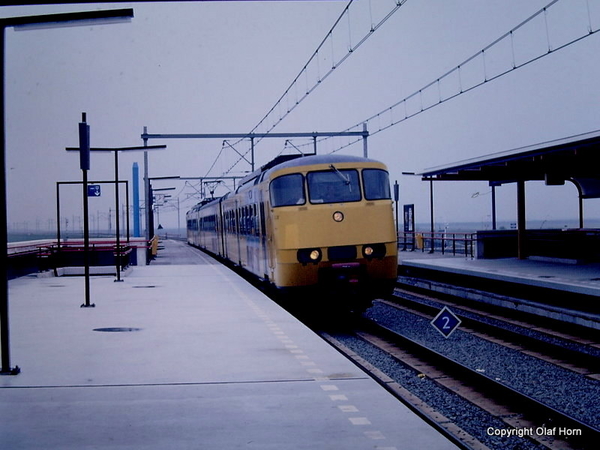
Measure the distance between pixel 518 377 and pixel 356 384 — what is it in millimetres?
3360

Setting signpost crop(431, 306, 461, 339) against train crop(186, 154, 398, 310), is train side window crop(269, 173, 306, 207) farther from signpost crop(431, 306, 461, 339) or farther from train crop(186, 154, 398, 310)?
signpost crop(431, 306, 461, 339)

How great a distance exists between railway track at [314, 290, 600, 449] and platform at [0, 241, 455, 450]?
668mm

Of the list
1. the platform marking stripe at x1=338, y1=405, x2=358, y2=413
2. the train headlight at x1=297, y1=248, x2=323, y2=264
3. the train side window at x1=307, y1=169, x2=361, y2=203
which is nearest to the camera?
the platform marking stripe at x1=338, y1=405, x2=358, y2=413

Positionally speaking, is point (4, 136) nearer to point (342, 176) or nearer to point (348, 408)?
point (348, 408)

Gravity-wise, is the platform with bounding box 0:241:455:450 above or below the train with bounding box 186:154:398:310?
below

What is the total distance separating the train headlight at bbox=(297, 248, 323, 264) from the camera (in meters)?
13.8

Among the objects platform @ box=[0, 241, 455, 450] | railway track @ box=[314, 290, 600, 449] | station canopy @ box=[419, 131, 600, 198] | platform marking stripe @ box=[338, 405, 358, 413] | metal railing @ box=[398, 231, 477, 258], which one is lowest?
railway track @ box=[314, 290, 600, 449]

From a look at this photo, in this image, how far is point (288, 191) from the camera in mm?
14508

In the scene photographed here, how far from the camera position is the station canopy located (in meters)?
17.1

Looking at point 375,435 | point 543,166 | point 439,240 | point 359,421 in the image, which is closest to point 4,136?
point 359,421

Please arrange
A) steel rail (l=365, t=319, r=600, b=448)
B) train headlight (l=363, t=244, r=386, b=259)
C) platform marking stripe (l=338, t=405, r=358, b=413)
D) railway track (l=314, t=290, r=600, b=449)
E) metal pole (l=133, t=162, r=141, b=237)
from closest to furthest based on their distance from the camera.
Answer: platform marking stripe (l=338, t=405, r=358, b=413) < steel rail (l=365, t=319, r=600, b=448) < railway track (l=314, t=290, r=600, b=449) < train headlight (l=363, t=244, r=386, b=259) < metal pole (l=133, t=162, r=141, b=237)

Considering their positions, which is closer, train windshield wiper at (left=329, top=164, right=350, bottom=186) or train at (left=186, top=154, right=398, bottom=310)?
train at (left=186, top=154, right=398, bottom=310)

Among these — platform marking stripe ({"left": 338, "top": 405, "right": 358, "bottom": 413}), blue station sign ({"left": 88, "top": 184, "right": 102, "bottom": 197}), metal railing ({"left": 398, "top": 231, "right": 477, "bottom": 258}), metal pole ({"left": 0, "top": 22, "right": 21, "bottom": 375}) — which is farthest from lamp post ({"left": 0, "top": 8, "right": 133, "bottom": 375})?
metal railing ({"left": 398, "top": 231, "right": 477, "bottom": 258})

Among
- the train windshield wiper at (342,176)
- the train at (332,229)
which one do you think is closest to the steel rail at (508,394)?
the train at (332,229)
